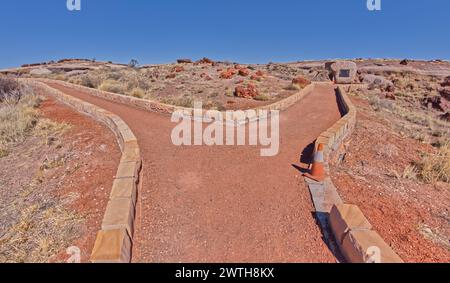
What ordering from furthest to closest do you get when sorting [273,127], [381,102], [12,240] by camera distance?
[381,102]
[273,127]
[12,240]

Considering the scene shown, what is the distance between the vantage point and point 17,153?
21.9 ft

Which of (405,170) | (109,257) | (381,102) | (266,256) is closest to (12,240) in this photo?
(109,257)

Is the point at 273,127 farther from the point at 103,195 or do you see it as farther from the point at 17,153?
the point at 17,153

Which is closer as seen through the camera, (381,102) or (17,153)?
(17,153)

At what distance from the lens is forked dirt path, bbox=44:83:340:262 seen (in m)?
3.06

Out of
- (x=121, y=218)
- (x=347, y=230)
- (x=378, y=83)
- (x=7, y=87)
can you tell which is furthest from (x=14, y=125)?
(x=378, y=83)

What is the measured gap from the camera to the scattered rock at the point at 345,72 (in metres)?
23.5

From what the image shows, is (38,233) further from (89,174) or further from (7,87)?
(7,87)

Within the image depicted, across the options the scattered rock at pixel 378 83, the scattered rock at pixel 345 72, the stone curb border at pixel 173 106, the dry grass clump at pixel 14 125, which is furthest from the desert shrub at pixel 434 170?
the scattered rock at pixel 345 72

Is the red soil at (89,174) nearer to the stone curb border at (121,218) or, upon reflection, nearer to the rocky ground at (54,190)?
the rocky ground at (54,190)

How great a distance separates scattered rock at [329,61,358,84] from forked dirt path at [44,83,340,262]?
20776mm

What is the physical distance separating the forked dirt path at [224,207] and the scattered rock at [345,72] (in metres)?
20.8

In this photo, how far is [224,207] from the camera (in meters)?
3.87
